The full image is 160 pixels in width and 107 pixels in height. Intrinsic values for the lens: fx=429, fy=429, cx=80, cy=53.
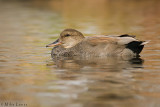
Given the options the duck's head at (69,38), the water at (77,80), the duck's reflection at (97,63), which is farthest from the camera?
the duck's head at (69,38)

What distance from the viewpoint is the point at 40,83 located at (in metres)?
7.79

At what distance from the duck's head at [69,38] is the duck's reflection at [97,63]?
802 millimetres

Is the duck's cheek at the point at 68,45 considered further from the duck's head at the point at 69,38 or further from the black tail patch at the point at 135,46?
the black tail patch at the point at 135,46

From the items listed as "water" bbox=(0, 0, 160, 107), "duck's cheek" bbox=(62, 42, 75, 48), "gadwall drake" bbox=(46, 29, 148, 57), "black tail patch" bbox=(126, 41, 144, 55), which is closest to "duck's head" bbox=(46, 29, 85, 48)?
"duck's cheek" bbox=(62, 42, 75, 48)

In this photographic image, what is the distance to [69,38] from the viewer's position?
1205 centimetres

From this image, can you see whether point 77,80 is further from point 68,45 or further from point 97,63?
point 68,45

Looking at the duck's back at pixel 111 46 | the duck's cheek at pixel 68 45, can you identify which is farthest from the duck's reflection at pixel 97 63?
the duck's cheek at pixel 68 45

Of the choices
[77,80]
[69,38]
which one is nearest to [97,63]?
[69,38]

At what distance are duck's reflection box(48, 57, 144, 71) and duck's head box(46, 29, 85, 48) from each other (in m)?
0.80

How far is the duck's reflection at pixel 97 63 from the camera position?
31.2 ft

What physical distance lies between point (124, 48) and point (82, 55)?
3.71 feet

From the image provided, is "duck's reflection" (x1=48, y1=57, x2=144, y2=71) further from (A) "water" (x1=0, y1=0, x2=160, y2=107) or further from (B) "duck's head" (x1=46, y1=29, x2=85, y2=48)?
(B) "duck's head" (x1=46, y1=29, x2=85, y2=48)

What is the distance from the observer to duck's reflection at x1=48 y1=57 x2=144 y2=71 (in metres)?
9.50

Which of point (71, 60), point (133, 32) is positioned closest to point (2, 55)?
point (71, 60)
